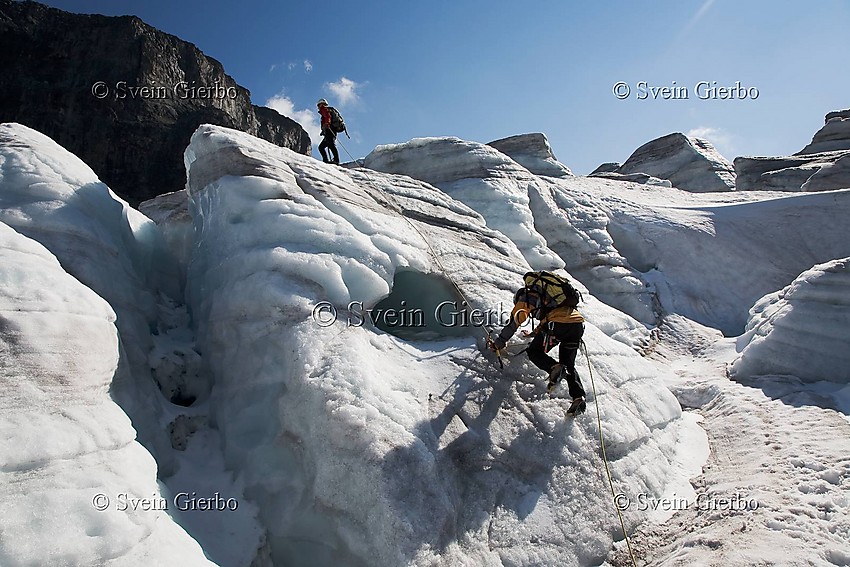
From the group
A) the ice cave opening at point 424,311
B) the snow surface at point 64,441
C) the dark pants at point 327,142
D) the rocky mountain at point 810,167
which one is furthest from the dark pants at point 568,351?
the rocky mountain at point 810,167

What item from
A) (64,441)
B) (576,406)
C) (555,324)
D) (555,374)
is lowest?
(64,441)

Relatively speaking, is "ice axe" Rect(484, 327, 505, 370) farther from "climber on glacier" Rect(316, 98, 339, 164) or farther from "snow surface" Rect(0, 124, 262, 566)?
"climber on glacier" Rect(316, 98, 339, 164)

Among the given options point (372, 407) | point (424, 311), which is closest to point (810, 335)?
point (424, 311)

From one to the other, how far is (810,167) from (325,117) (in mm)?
19443

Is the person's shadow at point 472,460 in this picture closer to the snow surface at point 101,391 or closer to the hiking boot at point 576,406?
the hiking boot at point 576,406

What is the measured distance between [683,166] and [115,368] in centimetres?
2734

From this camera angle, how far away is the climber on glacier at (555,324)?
15.0 ft

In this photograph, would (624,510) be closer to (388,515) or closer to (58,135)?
(388,515)

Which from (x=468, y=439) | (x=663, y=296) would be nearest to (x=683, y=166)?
(x=663, y=296)

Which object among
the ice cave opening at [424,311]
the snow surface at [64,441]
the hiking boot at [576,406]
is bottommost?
the snow surface at [64,441]

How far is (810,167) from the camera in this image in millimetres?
19297

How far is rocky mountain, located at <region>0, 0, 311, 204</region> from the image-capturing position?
1314 inches

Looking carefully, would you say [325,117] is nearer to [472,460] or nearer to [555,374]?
[555,374]

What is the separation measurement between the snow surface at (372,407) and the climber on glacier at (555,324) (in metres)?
→ 0.26
